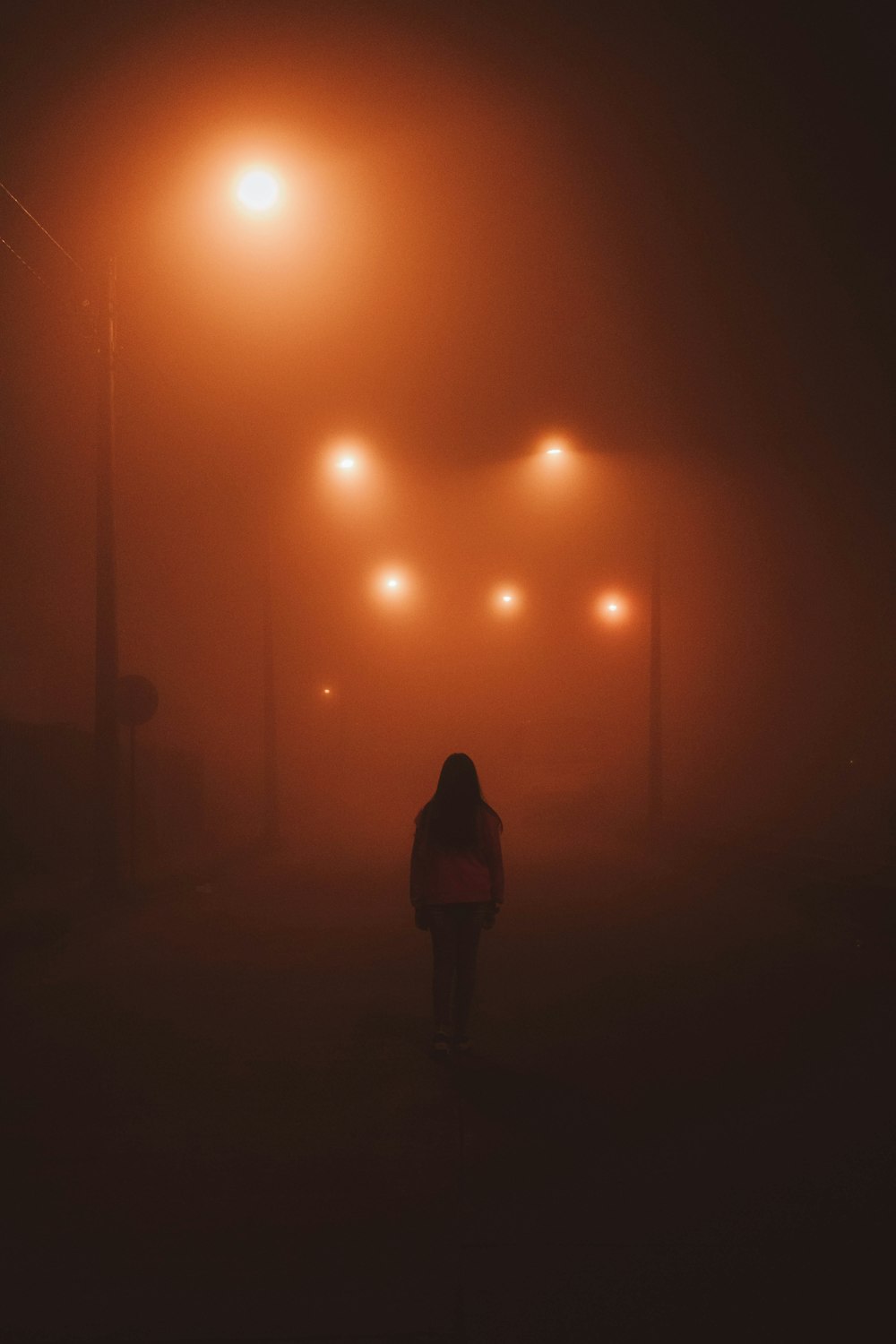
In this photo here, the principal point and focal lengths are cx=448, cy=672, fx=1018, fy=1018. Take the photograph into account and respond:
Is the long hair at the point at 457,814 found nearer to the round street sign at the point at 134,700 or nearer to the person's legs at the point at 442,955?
the person's legs at the point at 442,955

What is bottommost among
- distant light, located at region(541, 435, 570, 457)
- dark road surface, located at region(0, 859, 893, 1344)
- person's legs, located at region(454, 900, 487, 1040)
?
dark road surface, located at region(0, 859, 893, 1344)

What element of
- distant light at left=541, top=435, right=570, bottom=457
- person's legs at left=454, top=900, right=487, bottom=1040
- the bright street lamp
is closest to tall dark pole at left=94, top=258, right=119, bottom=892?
the bright street lamp

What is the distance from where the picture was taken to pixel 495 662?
60594mm

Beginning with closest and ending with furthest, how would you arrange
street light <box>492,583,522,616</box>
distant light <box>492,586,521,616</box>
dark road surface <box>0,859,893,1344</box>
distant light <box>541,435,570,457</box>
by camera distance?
dark road surface <box>0,859,893,1344</box>
distant light <box>541,435,570,457</box>
street light <box>492,583,522,616</box>
distant light <box>492,586,521,616</box>

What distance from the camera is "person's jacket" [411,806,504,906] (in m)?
6.51

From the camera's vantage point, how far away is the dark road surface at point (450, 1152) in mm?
3602

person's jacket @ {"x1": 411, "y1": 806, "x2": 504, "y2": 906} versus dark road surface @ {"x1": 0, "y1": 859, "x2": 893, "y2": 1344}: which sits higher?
person's jacket @ {"x1": 411, "y1": 806, "x2": 504, "y2": 906}

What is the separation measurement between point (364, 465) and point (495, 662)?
38.7m

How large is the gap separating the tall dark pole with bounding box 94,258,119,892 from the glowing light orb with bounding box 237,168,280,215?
11.8 feet

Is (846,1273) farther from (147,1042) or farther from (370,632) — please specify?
(370,632)

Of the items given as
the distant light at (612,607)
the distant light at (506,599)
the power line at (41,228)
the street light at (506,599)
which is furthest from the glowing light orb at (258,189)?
the distant light at (506,599)

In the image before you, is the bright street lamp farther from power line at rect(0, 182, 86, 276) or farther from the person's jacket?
the person's jacket

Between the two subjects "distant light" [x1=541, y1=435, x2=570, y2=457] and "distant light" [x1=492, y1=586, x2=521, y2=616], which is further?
"distant light" [x1=492, y1=586, x2=521, y2=616]

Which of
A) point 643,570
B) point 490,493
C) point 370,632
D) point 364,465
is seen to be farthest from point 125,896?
point 370,632
